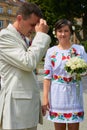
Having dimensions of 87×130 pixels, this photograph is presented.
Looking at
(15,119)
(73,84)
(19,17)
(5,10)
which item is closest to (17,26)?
(19,17)

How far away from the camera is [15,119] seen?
3.03 m

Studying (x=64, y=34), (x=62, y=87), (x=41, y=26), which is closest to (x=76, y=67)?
(x=62, y=87)

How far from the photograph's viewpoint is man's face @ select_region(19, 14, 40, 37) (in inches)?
118

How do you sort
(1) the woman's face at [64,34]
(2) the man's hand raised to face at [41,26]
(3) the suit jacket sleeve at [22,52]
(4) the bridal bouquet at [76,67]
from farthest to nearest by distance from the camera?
(1) the woman's face at [64,34], (4) the bridal bouquet at [76,67], (2) the man's hand raised to face at [41,26], (3) the suit jacket sleeve at [22,52]

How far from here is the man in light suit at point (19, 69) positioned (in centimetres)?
296

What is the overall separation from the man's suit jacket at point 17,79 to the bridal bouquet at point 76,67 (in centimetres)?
120

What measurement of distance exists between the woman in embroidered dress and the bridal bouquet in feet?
0.22

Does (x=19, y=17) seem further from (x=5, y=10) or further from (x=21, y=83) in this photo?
(x=5, y=10)

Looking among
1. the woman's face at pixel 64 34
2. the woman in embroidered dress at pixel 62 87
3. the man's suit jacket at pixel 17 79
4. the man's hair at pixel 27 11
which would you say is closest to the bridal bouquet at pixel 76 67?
the woman in embroidered dress at pixel 62 87

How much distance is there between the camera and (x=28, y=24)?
302 cm

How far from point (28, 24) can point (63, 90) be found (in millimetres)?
1491

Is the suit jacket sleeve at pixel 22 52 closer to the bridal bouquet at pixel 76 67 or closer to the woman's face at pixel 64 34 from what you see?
the bridal bouquet at pixel 76 67

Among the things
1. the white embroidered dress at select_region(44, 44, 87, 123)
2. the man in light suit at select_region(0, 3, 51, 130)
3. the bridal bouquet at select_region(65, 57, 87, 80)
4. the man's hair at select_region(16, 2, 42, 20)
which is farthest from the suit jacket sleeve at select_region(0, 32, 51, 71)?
the white embroidered dress at select_region(44, 44, 87, 123)

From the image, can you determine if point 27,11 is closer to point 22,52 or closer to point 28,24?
point 28,24
